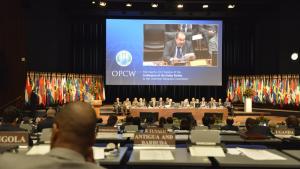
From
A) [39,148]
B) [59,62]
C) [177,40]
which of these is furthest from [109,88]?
[39,148]

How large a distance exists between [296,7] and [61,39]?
10422 millimetres

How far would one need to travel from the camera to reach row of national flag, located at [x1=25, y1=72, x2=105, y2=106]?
15721mm

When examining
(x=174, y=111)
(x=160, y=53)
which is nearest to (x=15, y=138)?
(x=174, y=111)

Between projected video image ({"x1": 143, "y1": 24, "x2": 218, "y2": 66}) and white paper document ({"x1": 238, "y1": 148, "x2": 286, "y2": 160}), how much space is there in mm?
15379

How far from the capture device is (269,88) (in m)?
18.5

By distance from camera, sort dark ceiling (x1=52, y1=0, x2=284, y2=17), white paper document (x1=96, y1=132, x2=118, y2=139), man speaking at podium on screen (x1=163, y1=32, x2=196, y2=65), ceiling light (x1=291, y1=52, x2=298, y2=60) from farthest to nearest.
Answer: man speaking at podium on screen (x1=163, y1=32, x2=196, y2=65), dark ceiling (x1=52, y1=0, x2=284, y2=17), ceiling light (x1=291, y1=52, x2=298, y2=60), white paper document (x1=96, y1=132, x2=118, y2=139)

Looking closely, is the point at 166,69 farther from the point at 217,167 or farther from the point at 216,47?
the point at 217,167

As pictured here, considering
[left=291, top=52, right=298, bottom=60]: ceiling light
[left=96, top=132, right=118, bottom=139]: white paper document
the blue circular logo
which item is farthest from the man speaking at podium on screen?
[left=96, top=132, right=118, bottom=139]: white paper document

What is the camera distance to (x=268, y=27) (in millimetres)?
20109

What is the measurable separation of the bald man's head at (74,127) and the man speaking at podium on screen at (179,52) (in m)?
17.6

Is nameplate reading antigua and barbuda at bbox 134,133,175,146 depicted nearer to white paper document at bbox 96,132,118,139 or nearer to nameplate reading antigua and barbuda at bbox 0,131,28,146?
nameplate reading antigua and barbuda at bbox 0,131,28,146

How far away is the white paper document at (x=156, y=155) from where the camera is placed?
3302 millimetres

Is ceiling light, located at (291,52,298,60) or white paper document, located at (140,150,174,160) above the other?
ceiling light, located at (291,52,298,60)

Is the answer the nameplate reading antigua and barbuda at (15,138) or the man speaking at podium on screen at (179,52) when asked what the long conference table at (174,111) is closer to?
the man speaking at podium on screen at (179,52)
